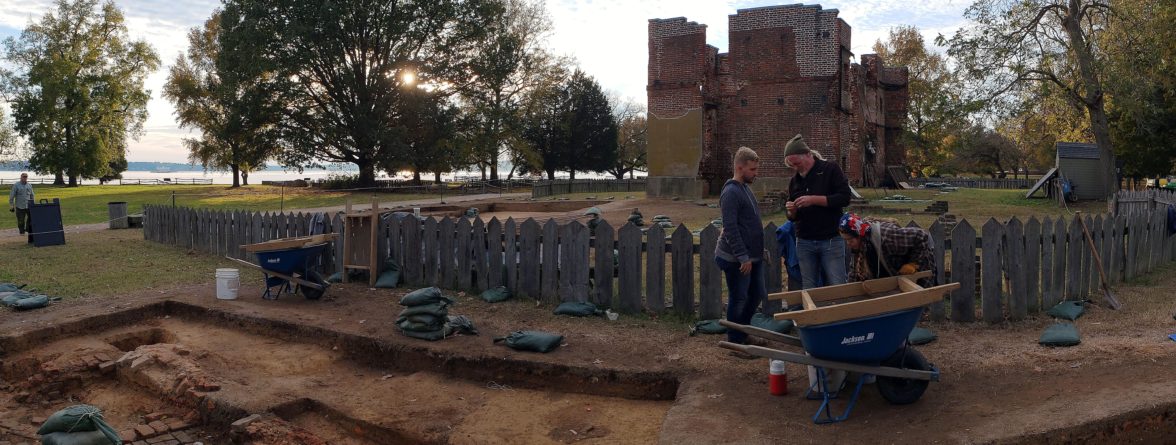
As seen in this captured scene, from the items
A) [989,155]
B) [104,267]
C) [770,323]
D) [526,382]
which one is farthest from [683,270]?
[989,155]

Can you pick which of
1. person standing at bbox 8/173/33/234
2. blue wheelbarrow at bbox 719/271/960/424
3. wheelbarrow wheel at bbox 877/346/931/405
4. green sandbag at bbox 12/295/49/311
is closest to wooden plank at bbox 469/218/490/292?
blue wheelbarrow at bbox 719/271/960/424

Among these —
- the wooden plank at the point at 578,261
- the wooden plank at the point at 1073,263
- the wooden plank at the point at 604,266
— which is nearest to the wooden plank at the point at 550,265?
the wooden plank at the point at 578,261

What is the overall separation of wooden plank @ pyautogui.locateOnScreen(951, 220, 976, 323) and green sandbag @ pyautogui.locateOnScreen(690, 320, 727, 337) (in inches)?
91.6

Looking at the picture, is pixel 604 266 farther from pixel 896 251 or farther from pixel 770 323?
pixel 896 251

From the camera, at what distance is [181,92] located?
49.2m

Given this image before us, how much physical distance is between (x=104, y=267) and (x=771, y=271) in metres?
10.5

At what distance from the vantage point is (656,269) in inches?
313

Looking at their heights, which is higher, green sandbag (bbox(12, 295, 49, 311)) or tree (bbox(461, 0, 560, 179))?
tree (bbox(461, 0, 560, 179))

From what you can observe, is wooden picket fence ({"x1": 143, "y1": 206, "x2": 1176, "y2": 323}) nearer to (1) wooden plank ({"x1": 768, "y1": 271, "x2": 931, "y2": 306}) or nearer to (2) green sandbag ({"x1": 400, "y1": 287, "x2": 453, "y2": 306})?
(2) green sandbag ({"x1": 400, "y1": 287, "x2": 453, "y2": 306})

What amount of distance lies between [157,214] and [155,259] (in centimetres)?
306

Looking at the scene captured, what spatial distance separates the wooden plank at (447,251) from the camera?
378 inches

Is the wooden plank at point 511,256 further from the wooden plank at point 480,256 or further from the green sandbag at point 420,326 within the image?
the green sandbag at point 420,326

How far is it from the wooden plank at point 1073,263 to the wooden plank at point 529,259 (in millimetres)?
5812

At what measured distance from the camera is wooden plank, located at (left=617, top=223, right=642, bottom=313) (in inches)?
315
